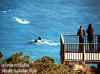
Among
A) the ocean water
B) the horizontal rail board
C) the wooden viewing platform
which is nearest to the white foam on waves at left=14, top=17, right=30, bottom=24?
the ocean water

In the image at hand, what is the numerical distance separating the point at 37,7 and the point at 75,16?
2.89ft

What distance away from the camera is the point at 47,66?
341 inches

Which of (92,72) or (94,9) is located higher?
(94,9)

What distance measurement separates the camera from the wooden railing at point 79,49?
28.2ft

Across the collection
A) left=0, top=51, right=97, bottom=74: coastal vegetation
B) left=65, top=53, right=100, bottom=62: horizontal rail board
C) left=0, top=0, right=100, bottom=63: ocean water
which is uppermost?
left=0, top=0, right=100, bottom=63: ocean water

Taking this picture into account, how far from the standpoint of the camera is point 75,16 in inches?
343

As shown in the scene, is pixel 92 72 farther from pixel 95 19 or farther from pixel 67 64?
pixel 95 19

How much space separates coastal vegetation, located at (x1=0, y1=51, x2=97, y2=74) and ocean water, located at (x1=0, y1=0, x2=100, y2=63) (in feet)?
0.33

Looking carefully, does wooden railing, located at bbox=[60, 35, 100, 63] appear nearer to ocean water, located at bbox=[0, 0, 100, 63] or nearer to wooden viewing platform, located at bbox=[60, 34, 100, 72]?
wooden viewing platform, located at bbox=[60, 34, 100, 72]

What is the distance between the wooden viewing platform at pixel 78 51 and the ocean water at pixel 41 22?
0.45 ft

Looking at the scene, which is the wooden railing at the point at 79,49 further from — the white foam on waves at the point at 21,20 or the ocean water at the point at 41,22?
the white foam on waves at the point at 21,20

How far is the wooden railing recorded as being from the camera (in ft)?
28.2

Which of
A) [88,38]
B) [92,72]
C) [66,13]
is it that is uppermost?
[66,13]

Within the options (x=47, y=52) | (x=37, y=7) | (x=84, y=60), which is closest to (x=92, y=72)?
(x=84, y=60)
